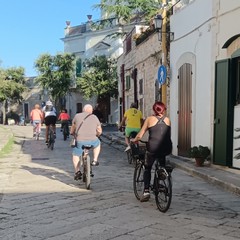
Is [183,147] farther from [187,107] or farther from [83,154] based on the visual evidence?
[83,154]

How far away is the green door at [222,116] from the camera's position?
1016 cm

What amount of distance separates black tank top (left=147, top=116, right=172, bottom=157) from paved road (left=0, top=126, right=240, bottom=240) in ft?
2.90

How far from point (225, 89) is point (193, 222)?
16.1ft

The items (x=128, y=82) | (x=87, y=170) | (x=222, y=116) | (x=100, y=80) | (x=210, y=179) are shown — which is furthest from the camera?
(x=100, y=80)

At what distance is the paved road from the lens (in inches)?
215

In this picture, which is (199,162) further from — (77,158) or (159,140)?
(159,140)

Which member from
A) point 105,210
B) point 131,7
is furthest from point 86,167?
point 131,7

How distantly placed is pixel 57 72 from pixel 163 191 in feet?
136

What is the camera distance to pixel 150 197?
7.60 meters

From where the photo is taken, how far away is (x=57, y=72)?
4706 centimetres

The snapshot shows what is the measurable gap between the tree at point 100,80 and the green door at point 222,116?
2833 cm

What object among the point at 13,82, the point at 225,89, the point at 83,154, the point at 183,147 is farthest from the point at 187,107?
the point at 13,82

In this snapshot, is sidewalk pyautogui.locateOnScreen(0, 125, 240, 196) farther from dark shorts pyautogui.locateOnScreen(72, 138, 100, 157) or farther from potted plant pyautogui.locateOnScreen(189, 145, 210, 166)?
dark shorts pyautogui.locateOnScreen(72, 138, 100, 157)

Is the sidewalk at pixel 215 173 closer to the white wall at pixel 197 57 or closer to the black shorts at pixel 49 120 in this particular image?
the white wall at pixel 197 57
